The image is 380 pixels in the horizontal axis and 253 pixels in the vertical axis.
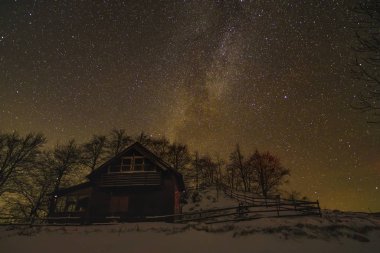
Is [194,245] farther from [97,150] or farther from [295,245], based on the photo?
[97,150]

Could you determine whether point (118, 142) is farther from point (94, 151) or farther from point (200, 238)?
point (200, 238)

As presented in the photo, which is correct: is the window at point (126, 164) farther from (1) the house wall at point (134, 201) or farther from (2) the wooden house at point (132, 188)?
(1) the house wall at point (134, 201)

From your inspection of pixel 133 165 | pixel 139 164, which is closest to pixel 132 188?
pixel 133 165

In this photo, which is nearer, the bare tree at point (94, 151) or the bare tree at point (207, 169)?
the bare tree at point (94, 151)

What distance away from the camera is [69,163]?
31.6 m

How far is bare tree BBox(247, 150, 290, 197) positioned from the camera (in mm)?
45094

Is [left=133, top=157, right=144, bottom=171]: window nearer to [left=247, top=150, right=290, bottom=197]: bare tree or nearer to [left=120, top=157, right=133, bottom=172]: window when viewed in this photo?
[left=120, top=157, right=133, bottom=172]: window

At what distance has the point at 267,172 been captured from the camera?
4594 centimetres

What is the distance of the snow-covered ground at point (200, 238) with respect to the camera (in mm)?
12742

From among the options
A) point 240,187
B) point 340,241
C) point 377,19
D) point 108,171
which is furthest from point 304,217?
point 240,187

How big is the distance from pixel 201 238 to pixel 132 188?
1099 centimetres

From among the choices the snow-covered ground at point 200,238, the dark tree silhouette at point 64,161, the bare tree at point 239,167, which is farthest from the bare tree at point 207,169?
the snow-covered ground at point 200,238

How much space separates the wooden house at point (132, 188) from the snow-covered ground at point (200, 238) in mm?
5249

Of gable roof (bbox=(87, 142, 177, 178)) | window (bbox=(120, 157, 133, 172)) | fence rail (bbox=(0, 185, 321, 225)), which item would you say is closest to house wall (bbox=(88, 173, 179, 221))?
fence rail (bbox=(0, 185, 321, 225))
